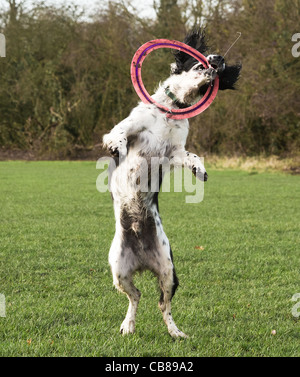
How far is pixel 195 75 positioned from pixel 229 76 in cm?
33

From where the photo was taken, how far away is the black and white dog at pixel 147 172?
3.48 meters

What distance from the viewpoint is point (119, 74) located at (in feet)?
88.2

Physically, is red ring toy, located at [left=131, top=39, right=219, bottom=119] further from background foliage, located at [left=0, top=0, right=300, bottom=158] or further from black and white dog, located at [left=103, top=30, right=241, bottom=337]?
background foliage, located at [left=0, top=0, right=300, bottom=158]

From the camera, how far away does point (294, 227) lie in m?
8.81

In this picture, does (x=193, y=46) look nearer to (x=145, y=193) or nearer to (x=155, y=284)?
(x=145, y=193)

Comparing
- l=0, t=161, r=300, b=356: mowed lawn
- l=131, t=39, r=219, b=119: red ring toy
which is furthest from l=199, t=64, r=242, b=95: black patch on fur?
l=0, t=161, r=300, b=356: mowed lawn

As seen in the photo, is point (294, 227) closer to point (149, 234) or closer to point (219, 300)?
point (219, 300)

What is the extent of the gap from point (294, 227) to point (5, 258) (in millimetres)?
5052

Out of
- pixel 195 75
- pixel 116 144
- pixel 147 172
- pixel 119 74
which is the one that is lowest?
pixel 147 172

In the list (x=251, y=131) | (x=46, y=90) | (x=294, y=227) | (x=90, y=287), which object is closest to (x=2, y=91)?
(x=46, y=90)

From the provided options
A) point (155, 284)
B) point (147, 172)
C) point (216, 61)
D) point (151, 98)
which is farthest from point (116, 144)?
point (155, 284)

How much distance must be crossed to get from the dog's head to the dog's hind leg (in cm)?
119

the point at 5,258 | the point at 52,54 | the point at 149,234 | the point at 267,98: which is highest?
the point at 52,54

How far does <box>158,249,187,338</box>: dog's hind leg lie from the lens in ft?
11.7
